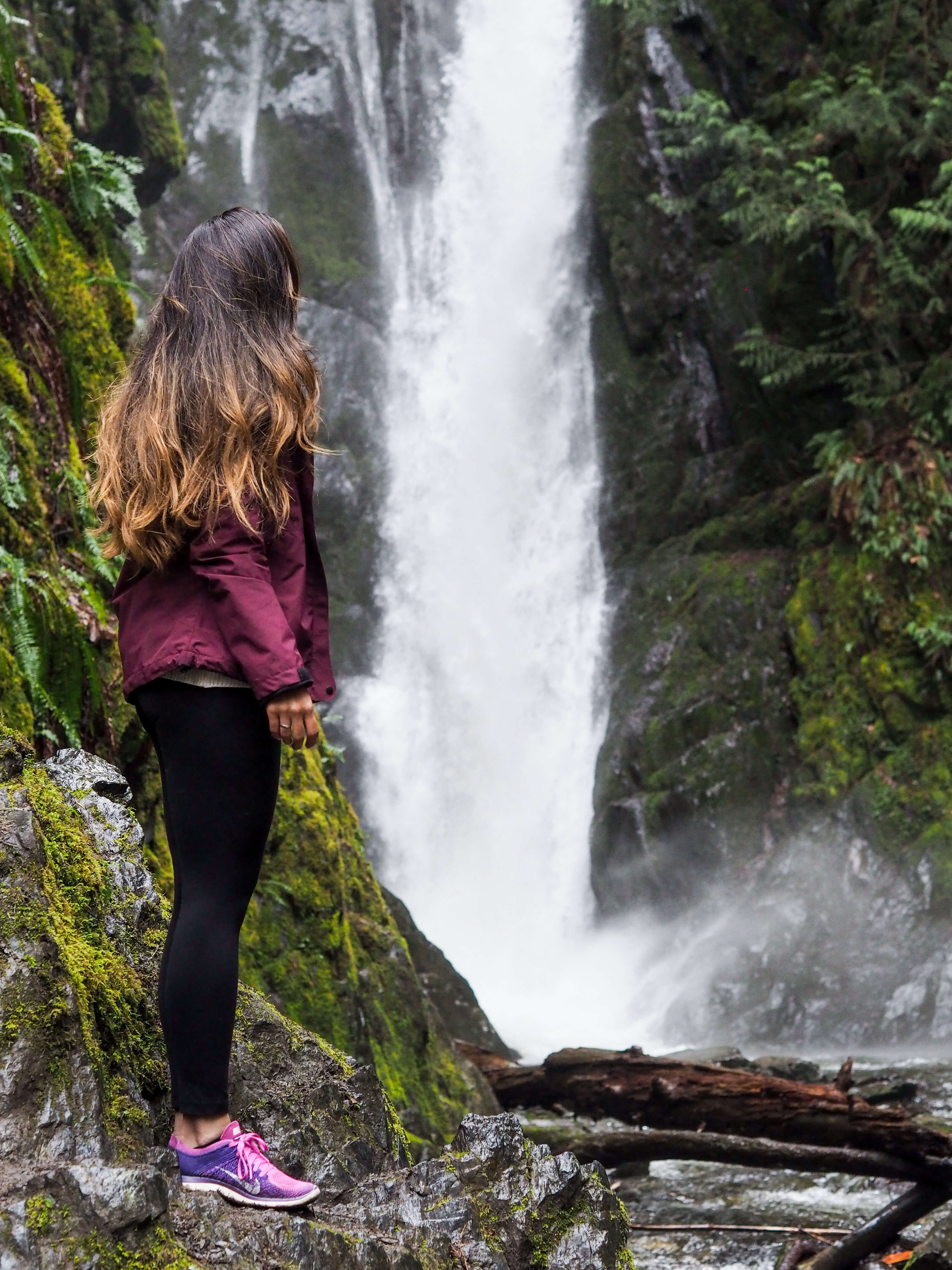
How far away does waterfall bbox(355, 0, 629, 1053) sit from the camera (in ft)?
48.5

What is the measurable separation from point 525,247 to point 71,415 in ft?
50.6

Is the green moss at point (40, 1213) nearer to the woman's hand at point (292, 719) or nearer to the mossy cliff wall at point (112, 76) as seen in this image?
the woman's hand at point (292, 719)

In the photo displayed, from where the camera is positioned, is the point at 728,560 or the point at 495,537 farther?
the point at 495,537

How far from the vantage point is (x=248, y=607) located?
212 cm

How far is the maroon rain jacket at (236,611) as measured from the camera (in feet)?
6.92

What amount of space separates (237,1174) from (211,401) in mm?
1519

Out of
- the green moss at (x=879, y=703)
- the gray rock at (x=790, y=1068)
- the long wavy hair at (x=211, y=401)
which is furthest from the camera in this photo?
the green moss at (x=879, y=703)

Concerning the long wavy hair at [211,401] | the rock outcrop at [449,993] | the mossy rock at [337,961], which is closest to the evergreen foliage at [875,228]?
the rock outcrop at [449,993]

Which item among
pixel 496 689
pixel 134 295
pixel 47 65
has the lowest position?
pixel 496 689

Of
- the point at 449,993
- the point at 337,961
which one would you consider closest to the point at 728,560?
the point at 449,993

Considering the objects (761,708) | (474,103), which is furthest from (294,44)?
(761,708)

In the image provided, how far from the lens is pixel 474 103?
802 inches

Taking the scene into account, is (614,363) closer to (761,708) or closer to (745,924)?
(761,708)

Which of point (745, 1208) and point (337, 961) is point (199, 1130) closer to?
point (337, 961)
